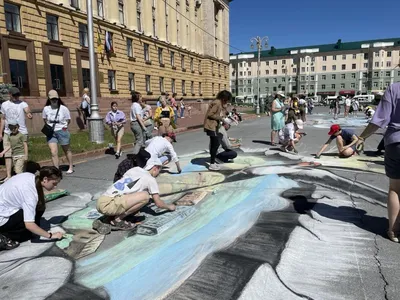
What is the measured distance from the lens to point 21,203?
126 inches

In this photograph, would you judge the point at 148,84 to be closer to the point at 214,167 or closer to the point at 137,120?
the point at 137,120

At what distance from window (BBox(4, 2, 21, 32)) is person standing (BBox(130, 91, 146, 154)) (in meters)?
14.1

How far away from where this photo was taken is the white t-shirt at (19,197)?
3154 mm

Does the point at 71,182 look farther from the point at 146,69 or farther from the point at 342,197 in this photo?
the point at 146,69

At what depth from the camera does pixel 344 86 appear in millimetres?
90625

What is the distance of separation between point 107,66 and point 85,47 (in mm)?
2668

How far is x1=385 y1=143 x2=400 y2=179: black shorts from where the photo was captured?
298 cm

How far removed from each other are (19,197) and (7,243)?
1.80 feet

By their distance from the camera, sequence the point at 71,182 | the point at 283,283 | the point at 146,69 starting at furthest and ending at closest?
the point at 146,69
the point at 71,182
the point at 283,283

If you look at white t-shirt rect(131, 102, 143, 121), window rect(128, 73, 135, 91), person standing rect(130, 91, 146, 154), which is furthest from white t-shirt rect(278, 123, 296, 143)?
window rect(128, 73, 135, 91)

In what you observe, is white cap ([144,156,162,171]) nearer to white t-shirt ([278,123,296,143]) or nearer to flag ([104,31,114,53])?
white t-shirt ([278,123,296,143])

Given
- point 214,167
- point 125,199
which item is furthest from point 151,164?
point 214,167

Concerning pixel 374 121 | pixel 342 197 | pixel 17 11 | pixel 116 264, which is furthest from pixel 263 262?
pixel 17 11

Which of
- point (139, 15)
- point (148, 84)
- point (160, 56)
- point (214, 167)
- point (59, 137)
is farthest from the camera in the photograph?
point (160, 56)
